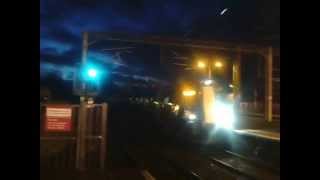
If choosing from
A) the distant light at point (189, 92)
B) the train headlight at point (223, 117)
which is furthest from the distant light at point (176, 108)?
the train headlight at point (223, 117)

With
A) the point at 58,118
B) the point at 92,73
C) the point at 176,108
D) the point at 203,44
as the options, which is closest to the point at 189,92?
the point at 176,108

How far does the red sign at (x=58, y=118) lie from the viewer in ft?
43.6

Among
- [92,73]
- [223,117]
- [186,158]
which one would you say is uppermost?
[92,73]

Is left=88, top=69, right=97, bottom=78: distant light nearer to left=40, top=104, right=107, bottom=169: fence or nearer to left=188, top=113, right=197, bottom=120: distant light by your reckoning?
left=40, top=104, right=107, bottom=169: fence

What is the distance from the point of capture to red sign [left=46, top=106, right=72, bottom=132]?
Result: 1330 cm

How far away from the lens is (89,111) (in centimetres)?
1514

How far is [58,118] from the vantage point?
13.4 m

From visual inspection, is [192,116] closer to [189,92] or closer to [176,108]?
[189,92]

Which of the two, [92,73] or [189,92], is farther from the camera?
[189,92]

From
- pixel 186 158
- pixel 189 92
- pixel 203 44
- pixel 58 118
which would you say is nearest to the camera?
pixel 58 118

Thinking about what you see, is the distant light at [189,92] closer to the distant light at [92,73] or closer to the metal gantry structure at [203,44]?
the metal gantry structure at [203,44]
